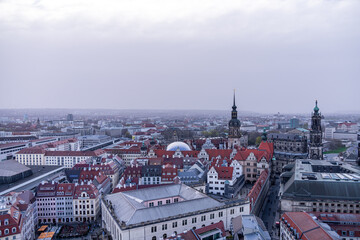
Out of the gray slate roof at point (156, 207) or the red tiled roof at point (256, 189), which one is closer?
the gray slate roof at point (156, 207)

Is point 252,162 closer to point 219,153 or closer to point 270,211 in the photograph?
Result: point 219,153

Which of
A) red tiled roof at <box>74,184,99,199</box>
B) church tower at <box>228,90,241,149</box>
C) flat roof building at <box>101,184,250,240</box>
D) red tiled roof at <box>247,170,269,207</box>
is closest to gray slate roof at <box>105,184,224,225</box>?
flat roof building at <box>101,184,250,240</box>

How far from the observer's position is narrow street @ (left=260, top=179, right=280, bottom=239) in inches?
2064

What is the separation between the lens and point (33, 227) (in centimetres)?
5150

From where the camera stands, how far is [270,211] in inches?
2331

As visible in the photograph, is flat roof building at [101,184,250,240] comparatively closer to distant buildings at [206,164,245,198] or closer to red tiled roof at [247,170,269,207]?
red tiled roof at [247,170,269,207]

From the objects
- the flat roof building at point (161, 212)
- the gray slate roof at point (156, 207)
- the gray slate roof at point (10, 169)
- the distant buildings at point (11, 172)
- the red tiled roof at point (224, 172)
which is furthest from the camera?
the gray slate roof at point (10, 169)

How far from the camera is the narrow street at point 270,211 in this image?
2064 inches

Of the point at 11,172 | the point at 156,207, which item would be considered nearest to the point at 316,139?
the point at 156,207

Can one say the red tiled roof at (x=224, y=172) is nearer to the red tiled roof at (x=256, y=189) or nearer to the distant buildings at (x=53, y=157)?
the red tiled roof at (x=256, y=189)

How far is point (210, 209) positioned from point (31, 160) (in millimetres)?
79339

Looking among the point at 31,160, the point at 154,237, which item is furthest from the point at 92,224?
the point at 31,160

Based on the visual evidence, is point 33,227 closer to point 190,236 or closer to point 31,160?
point 190,236

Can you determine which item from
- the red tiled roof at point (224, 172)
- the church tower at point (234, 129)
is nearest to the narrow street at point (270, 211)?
the red tiled roof at point (224, 172)
